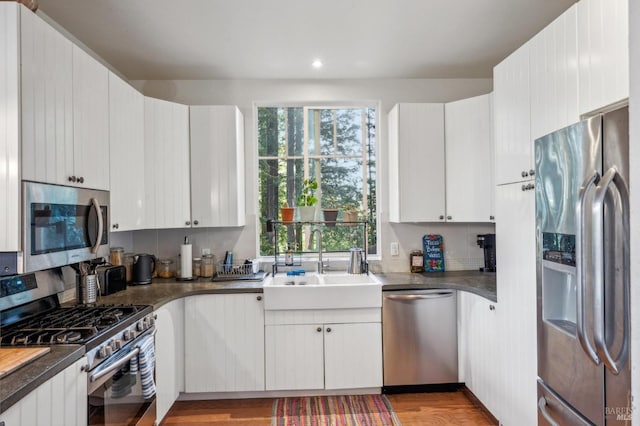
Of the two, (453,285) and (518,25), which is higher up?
(518,25)

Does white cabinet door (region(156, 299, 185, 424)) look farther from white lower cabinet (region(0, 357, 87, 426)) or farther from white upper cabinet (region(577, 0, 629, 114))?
white upper cabinet (region(577, 0, 629, 114))

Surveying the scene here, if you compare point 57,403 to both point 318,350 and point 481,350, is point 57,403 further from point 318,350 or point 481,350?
point 481,350

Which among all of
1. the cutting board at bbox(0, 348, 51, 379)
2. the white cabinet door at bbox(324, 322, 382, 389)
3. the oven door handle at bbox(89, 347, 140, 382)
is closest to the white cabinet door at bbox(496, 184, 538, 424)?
the white cabinet door at bbox(324, 322, 382, 389)

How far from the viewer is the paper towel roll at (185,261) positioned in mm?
3082

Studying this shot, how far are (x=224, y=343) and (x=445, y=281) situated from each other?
5.57ft

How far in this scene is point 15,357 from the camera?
54.9 inches

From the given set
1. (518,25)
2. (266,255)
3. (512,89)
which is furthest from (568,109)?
(266,255)

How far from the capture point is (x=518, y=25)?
2492 millimetres

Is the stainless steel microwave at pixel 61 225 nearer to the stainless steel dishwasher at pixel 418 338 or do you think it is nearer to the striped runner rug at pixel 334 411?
the striped runner rug at pixel 334 411

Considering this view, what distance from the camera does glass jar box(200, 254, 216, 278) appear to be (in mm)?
3180

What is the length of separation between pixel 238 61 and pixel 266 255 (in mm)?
1655

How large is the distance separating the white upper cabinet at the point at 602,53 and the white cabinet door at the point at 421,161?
162 centimetres

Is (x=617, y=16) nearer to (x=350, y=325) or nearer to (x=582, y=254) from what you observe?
(x=582, y=254)

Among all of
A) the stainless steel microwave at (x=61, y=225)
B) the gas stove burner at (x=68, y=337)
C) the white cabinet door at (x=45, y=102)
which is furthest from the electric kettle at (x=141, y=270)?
the gas stove burner at (x=68, y=337)
